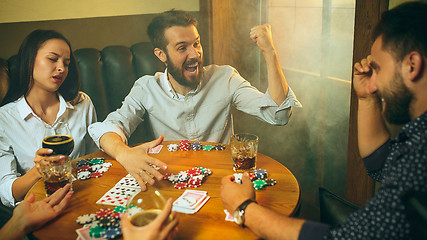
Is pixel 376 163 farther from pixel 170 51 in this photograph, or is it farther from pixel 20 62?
pixel 20 62

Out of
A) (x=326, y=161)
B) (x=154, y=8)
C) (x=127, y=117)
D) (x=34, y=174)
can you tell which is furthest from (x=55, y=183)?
(x=326, y=161)

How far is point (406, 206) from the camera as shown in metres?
0.87

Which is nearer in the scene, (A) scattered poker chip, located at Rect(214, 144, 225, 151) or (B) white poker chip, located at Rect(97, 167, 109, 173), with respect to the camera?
(B) white poker chip, located at Rect(97, 167, 109, 173)

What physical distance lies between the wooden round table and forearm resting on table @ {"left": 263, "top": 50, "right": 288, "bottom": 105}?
0.42 meters

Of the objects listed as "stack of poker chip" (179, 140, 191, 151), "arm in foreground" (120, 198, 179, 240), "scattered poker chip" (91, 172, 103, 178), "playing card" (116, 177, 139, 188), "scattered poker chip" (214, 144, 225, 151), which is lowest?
"playing card" (116, 177, 139, 188)

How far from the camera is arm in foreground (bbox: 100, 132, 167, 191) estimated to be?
1329mm

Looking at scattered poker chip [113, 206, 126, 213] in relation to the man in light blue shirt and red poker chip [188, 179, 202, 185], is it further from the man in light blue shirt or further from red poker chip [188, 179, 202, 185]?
the man in light blue shirt

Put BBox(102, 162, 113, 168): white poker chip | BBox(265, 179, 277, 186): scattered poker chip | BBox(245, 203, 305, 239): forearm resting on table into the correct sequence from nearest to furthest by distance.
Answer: BBox(245, 203, 305, 239): forearm resting on table
BBox(265, 179, 277, 186): scattered poker chip
BBox(102, 162, 113, 168): white poker chip

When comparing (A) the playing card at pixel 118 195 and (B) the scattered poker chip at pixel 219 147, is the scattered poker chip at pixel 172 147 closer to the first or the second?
(B) the scattered poker chip at pixel 219 147

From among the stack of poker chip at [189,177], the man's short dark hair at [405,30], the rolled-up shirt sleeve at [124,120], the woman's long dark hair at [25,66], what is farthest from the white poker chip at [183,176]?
the woman's long dark hair at [25,66]

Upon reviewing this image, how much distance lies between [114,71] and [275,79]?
1183 mm

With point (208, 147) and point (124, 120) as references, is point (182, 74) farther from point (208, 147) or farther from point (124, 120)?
point (208, 147)

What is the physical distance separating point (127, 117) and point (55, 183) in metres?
0.79

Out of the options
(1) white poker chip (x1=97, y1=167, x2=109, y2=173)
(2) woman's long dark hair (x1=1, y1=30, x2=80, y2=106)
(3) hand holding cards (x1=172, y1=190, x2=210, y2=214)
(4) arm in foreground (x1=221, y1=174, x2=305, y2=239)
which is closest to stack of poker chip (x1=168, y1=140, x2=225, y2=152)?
(1) white poker chip (x1=97, y1=167, x2=109, y2=173)
